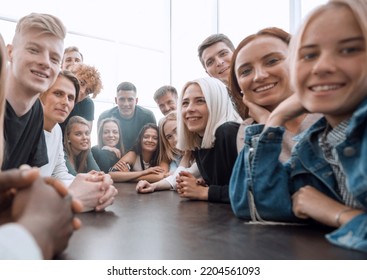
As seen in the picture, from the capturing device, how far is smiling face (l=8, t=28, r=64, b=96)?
3.42 feet

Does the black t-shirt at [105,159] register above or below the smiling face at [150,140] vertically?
below

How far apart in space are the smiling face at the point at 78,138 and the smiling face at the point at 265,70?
4.06 ft

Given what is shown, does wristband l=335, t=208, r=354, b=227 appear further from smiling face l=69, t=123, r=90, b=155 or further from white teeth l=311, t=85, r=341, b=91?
smiling face l=69, t=123, r=90, b=155

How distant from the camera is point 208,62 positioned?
6.90 ft

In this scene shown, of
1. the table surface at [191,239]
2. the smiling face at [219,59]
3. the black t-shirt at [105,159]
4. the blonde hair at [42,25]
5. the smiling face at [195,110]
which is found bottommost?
the black t-shirt at [105,159]

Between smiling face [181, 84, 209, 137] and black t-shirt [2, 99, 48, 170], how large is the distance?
21.6 inches

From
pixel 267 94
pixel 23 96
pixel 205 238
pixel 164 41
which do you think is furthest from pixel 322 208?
pixel 164 41

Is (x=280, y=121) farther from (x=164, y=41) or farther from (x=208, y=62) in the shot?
(x=164, y=41)

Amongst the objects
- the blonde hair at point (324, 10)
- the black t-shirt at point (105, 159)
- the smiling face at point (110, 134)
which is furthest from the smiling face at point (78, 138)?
the blonde hair at point (324, 10)

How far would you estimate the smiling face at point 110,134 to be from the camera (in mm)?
2375

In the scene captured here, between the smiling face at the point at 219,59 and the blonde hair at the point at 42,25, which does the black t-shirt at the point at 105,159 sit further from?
the blonde hair at the point at 42,25

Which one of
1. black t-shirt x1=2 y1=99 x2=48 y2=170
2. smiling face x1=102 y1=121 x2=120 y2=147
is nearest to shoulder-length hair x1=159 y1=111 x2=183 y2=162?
smiling face x1=102 y1=121 x2=120 y2=147

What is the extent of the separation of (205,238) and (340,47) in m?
0.40

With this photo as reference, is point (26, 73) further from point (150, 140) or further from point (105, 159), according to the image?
point (105, 159)
